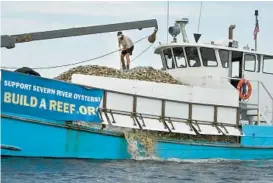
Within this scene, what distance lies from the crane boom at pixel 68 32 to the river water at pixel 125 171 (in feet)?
8.51

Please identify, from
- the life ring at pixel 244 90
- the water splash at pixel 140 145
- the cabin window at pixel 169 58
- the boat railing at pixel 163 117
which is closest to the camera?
the boat railing at pixel 163 117

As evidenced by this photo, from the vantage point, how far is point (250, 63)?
1734 centimetres

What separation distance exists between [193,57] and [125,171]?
5.29 m

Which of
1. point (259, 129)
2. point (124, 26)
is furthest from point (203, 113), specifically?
point (124, 26)

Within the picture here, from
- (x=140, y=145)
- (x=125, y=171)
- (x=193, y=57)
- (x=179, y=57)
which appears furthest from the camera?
(x=179, y=57)

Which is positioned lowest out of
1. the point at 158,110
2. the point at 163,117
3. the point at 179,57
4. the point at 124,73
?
the point at 163,117

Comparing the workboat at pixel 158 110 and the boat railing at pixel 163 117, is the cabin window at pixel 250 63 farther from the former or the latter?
the boat railing at pixel 163 117

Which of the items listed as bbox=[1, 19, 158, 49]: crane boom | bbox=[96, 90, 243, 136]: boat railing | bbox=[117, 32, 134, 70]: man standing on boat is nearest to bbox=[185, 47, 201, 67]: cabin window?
bbox=[117, 32, 134, 70]: man standing on boat

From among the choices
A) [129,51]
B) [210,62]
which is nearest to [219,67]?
[210,62]

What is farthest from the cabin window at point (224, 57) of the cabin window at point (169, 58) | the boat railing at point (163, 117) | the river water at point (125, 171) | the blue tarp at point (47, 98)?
the blue tarp at point (47, 98)

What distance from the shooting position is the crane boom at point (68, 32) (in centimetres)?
1296

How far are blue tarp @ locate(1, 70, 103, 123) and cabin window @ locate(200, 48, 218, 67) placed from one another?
157 inches

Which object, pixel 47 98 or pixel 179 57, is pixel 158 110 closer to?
pixel 47 98

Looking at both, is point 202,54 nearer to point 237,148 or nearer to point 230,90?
point 230,90
